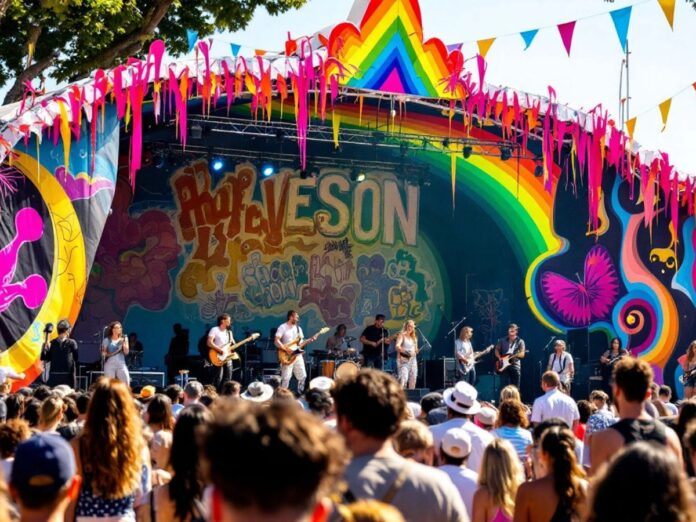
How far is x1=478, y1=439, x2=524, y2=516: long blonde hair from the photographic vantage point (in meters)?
5.10

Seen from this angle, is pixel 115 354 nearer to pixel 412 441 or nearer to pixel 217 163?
pixel 217 163

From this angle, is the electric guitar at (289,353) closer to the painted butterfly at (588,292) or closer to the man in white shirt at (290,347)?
the man in white shirt at (290,347)

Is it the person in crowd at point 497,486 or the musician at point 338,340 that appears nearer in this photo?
the person in crowd at point 497,486

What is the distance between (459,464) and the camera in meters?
5.76

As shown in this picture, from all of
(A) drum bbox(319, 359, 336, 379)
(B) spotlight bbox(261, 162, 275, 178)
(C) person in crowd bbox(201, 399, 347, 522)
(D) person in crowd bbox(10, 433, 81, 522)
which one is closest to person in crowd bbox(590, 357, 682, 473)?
(D) person in crowd bbox(10, 433, 81, 522)

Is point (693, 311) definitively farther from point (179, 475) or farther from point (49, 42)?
point (179, 475)

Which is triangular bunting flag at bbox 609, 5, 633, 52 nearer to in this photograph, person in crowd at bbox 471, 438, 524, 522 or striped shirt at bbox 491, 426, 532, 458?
striped shirt at bbox 491, 426, 532, 458

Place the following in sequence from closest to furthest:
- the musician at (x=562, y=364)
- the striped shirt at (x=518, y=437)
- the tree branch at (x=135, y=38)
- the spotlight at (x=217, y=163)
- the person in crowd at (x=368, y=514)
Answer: the person in crowd at (x=368, y=514) < the striped shirt at (x=518, y=437) < the musician at (x=562, y=364) < the tree branch at (x=135, y=38) < the spotlight at (x=217, y=163)

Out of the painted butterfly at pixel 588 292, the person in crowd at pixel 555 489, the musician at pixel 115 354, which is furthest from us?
the painted butterfly at pixel 588 292

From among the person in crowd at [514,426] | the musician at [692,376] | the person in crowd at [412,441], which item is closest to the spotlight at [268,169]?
the musician at [692,376]

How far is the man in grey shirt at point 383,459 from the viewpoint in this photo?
3633 millimetres

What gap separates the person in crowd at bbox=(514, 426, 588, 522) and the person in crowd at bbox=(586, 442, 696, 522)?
206cm

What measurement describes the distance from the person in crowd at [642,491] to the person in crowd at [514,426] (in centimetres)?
440

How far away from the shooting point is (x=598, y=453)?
17.3ft
